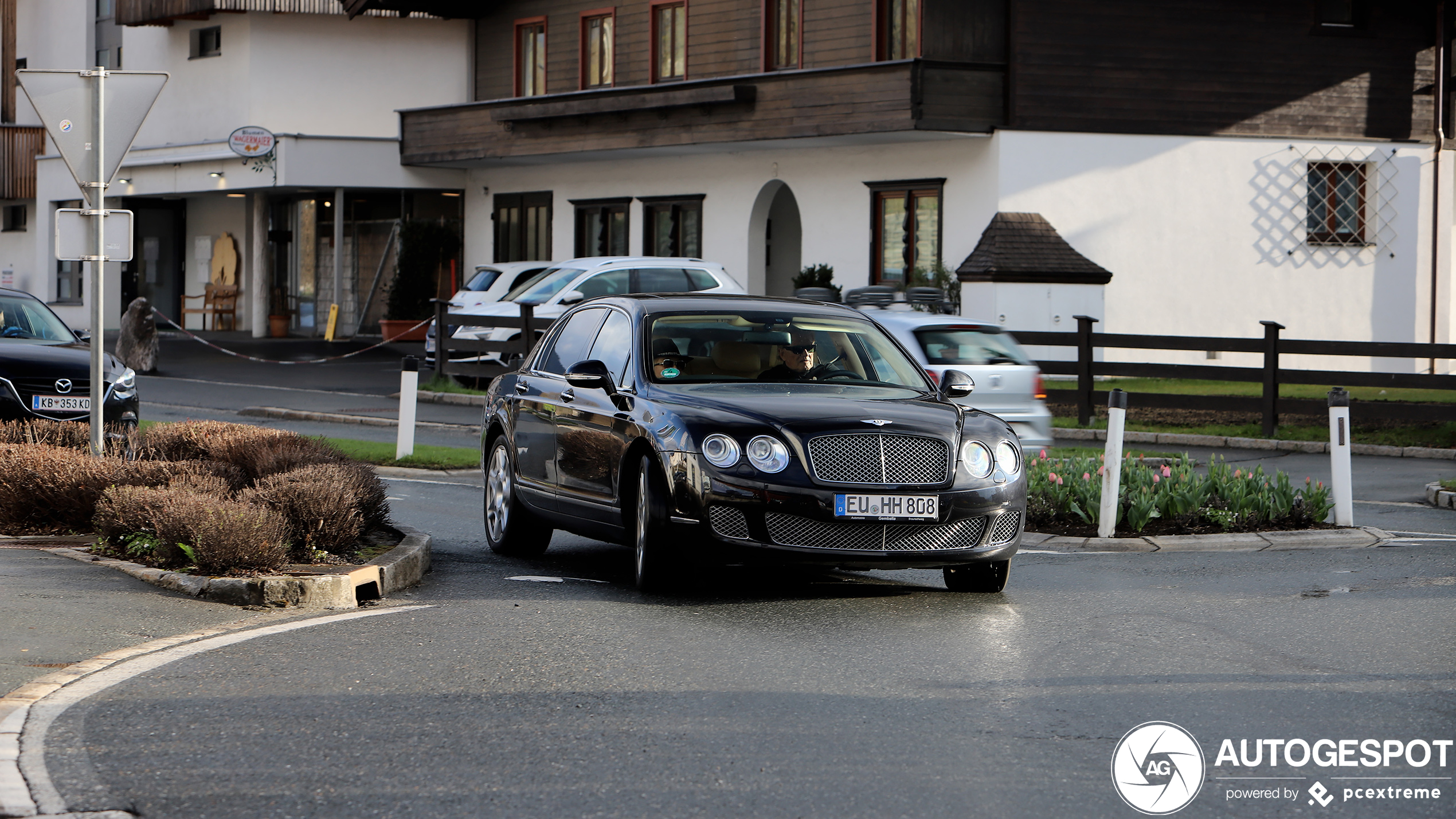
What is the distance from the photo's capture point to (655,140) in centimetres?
3173

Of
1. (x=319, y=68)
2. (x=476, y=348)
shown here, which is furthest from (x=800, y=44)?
(x=319, y=68)

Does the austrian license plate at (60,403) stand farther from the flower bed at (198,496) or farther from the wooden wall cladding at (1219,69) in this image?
the wooden wall cladding at (1219,69)

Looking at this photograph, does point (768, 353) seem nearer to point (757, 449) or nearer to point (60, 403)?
point (757, 449)

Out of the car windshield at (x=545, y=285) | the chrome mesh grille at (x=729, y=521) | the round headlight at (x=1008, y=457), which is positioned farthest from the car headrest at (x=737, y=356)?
the car windshield at (x=545, y=285)

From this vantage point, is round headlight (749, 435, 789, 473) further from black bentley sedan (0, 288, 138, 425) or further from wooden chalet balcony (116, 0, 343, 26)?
wooden chalet balcony (116, 0, 343, 26)

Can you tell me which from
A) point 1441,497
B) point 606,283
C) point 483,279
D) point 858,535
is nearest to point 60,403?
point 858,535

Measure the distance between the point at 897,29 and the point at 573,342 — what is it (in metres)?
19.4

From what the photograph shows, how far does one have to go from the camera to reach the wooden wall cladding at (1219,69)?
1108 inches

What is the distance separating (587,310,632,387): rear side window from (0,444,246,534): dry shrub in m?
2.33

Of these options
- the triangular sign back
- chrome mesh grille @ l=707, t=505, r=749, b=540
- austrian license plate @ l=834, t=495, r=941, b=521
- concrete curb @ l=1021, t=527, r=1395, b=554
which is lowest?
concrete curb @ l=1021, t=527, r=1395, b=554

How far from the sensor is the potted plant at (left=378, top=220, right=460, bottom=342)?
37.9m

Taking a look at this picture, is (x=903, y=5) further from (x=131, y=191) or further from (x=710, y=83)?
(x=131, y=191)

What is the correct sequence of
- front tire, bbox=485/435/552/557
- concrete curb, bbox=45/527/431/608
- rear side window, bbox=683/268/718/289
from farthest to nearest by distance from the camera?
1. rear side window, bbox=683/268/718/289
2. front tire, bbox=485/435/552/557
3. concrete curb, bbox=45/527/431/608

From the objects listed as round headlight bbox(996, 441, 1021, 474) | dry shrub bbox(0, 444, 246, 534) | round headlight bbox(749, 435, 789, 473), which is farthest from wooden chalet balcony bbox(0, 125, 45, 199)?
round headlight bbox(996, 441, 1021, 474)
